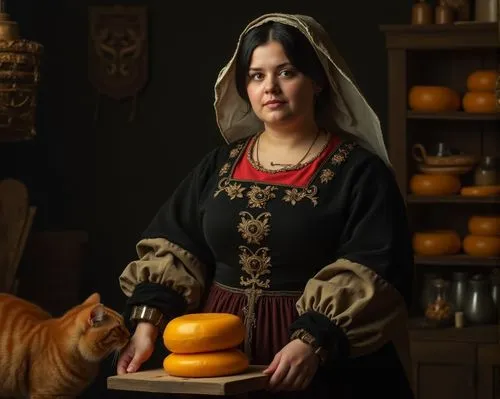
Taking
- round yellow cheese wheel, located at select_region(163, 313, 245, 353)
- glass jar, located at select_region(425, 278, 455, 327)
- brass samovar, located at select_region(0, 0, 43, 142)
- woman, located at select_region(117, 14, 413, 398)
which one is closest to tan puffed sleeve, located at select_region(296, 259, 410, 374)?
woman, located at select_region(117, 14, 413, 398)

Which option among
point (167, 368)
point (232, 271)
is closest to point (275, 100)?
point (232, 271)

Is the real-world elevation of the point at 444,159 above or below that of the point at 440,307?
above

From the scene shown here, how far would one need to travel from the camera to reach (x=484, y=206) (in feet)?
16.6

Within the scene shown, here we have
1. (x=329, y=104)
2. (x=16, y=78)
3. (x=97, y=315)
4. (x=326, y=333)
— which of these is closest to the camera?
(x=326, y=333)

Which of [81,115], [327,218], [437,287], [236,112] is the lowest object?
[437,287]

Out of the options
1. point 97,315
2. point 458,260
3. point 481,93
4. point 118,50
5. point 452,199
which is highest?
point 118,50

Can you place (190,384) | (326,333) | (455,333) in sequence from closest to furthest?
(190,384), (326,333), (455,333)

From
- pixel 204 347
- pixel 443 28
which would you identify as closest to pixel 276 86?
pixel 204 347

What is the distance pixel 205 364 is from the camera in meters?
2.08

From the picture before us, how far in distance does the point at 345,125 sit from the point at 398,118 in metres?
2.31

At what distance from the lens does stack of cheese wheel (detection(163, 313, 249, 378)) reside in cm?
208

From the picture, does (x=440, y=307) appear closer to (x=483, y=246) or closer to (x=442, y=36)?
(x=483, y=246)

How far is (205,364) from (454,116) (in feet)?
9.42

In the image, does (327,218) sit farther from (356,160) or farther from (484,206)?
(484,206)
